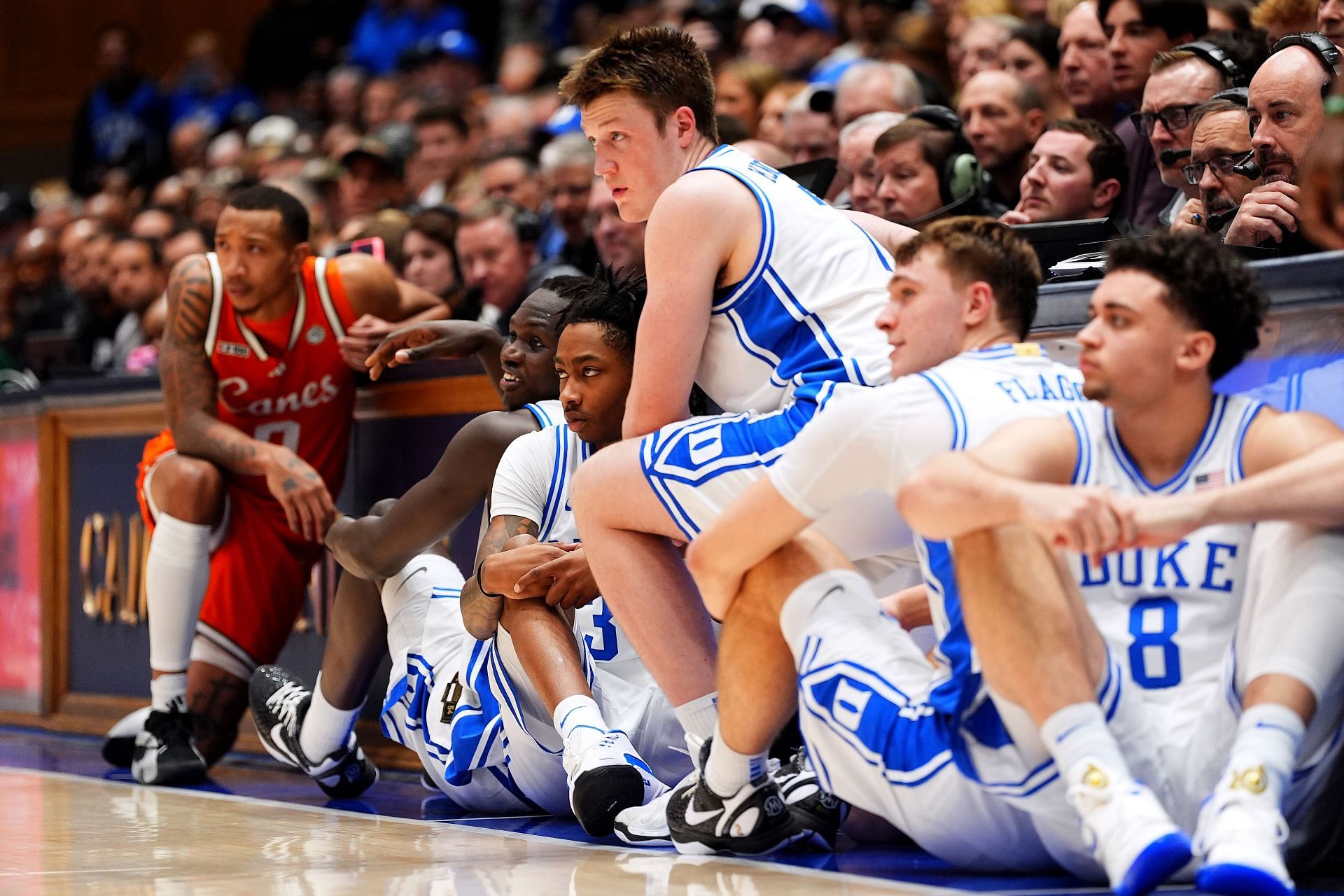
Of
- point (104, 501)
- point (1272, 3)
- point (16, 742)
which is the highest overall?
point (1272, 3)

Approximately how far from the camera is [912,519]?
2797 mm

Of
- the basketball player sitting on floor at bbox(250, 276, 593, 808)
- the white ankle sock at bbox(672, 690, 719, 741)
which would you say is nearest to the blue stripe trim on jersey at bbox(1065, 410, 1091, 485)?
the white ankle sock at bbox(672, 690, 719, 741)

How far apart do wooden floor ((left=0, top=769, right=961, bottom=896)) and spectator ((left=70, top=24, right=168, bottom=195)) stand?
8892 millimetres

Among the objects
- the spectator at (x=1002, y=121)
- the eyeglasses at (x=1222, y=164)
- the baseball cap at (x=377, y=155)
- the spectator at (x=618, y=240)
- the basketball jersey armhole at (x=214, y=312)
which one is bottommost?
the basketball jersey armhole at (x=214, y=312)

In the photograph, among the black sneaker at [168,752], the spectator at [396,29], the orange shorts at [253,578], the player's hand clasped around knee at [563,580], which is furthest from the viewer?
the spectator at [396,29]

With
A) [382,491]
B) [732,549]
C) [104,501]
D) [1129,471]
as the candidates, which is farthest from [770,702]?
[104,501]

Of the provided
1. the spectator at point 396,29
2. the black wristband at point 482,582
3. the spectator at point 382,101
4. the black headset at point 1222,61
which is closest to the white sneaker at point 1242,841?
the black wristband at point 482,582

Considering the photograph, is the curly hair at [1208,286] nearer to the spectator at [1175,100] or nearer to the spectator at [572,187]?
the spectator at [1175,100]

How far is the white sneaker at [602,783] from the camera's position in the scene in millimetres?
3605

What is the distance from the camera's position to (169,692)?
17.3ft

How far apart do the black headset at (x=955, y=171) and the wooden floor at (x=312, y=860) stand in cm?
252

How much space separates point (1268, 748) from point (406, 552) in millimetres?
2513

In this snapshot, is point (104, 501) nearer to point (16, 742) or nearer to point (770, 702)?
point (16, 742)

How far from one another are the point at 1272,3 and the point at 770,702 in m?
3.24
